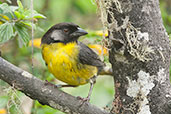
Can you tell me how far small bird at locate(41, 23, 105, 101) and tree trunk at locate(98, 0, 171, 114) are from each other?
2.93 feet

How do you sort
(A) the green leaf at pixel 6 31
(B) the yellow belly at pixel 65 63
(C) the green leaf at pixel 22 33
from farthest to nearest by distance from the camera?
(B) the yellow belly at pixel 65 63
(C) the green leaf at pixel 22 33
(A) the green leaf at pixel 6 31

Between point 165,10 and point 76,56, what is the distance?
1.75 metres

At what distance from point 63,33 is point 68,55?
0.28 m

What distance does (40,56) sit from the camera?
3.54 metres

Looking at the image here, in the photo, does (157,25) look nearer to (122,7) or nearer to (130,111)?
(122,7)

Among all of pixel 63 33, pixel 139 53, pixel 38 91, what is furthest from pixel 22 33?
pixel 139 53

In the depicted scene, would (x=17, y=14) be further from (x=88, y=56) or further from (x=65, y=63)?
(x=88, y=56)

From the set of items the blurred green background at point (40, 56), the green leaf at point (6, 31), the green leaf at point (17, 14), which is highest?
the green leaf at point (17, 14)

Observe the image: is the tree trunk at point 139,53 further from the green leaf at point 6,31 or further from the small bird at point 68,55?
the small bird at point 68,55

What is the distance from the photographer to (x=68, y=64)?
3.07 metres

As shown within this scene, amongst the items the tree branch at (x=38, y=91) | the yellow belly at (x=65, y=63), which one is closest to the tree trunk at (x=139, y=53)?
the tree branch at (x=38, y=91)

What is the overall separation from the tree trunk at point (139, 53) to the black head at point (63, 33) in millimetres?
1013

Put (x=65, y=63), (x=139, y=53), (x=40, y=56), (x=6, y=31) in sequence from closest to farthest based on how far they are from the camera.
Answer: (x=139, y=53) → (x=6, y=31) → (x=65, y=63) → (x=40, y=56)

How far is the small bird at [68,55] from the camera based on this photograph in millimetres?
3070
